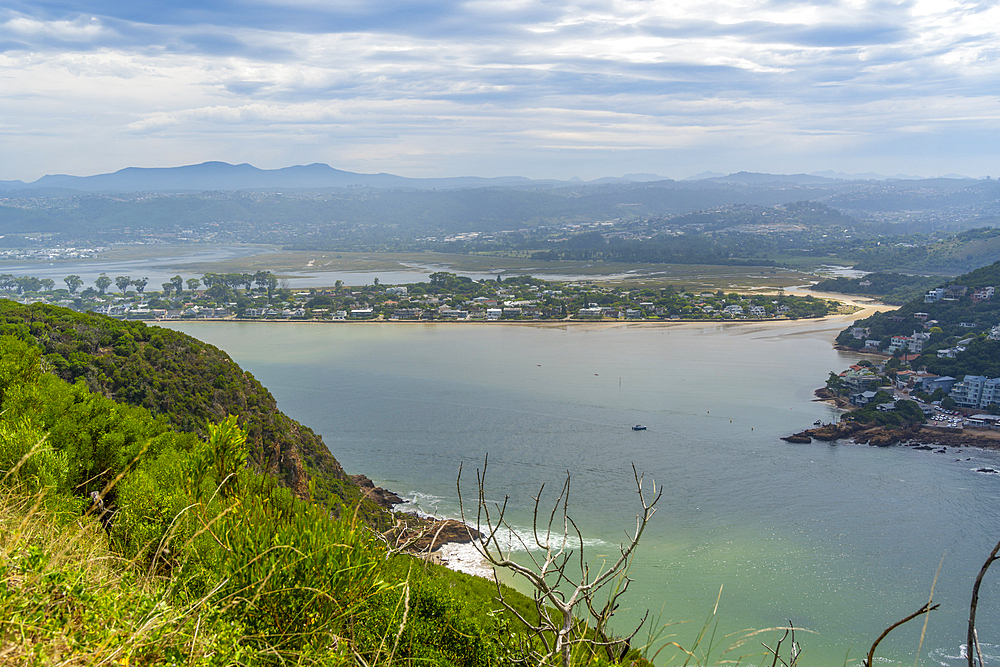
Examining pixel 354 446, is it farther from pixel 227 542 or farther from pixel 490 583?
pixel 227 542

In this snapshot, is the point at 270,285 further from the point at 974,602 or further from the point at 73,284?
the point at 974,602

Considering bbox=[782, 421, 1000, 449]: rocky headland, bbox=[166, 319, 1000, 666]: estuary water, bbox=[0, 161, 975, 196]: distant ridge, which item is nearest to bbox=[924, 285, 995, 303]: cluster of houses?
bbox=[166, 319, 1000, 666]: estuary water

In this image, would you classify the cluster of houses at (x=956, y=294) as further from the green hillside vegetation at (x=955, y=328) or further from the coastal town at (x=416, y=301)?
the coastal town at (x=416, y=301)

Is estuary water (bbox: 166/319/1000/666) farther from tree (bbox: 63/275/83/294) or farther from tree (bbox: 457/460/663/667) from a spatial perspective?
tree (bbox: 63/275/83/294)

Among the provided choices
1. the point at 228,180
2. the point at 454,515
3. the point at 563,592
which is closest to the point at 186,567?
the point at 563,592

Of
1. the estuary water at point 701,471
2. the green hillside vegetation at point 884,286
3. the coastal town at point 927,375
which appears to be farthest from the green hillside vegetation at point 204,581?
the green hillside vegetation at point 884,286

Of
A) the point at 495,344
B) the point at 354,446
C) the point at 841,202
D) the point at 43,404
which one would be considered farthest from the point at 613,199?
the point at 43,404
